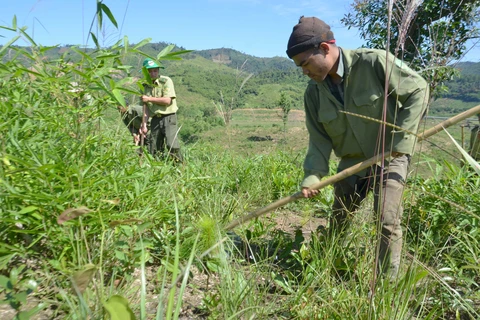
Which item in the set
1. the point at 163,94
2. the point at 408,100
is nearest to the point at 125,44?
the point at 408,100

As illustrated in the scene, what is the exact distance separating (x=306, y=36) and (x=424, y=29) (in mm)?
4458

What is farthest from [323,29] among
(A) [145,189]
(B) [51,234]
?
(B) [51,234]

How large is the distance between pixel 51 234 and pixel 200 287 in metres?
0.88

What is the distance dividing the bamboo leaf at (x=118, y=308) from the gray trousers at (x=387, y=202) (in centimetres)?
124

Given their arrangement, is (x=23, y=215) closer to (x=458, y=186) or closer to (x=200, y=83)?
(x=458, y=186)

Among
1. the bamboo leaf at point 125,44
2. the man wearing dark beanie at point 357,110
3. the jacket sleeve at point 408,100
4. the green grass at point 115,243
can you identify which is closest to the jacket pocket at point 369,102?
the man wearing dark beanie at point 357,110

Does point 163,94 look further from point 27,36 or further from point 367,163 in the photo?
point 367,163

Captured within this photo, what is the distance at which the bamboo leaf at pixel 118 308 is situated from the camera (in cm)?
101

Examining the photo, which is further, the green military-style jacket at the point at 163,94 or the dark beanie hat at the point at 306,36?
the green military-style jacket at the point at 163,94

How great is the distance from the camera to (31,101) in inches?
86.5

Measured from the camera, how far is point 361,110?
240cm

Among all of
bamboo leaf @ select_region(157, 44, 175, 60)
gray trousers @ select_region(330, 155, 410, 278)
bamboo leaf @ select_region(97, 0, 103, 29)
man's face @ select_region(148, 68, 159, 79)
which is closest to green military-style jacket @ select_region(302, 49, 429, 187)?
gray trousers @ select_region(330, 155, 410, 278)

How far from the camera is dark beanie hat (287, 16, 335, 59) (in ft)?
7.20

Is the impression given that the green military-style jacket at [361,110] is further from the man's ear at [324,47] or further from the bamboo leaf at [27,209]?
the bamboo leaf at [27,209]
